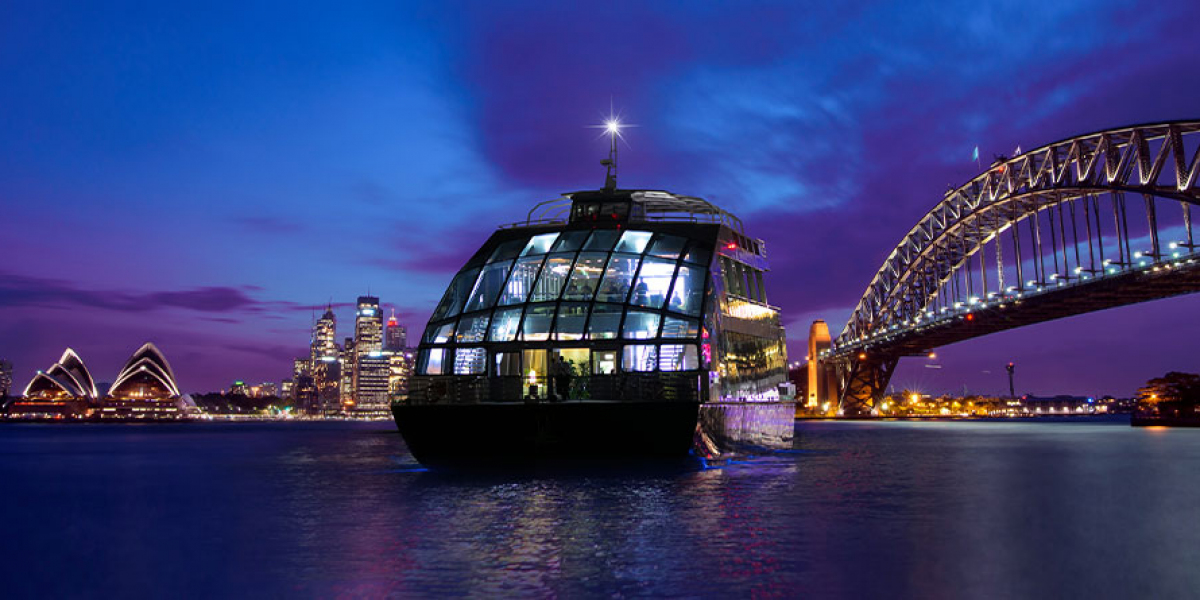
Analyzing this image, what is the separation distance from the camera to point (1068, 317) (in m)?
87.4

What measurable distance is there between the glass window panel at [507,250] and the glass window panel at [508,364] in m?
3.84

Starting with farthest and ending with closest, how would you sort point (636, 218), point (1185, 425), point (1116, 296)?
point (1185, 425) < point (1116, 296) < point (636, 218)

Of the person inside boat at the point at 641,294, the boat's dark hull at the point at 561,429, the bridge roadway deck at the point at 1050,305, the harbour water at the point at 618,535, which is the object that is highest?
the bridge roadway deck at the point at 1050,305

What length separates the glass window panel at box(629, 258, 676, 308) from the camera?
28.2 metres

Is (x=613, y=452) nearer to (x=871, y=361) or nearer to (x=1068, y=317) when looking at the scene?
(x=1068, y=317)

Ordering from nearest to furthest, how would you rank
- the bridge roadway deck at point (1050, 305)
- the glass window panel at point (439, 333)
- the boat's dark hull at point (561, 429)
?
1. the boat's dark hull at point (561, 429)
2. the glass window panel at point (439, 333)
3. the bridge roadway deck at point (1050, 305)

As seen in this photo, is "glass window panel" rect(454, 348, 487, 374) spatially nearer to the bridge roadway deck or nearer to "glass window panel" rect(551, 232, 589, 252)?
"glass window panel" rect(551, 232, 589, 252)

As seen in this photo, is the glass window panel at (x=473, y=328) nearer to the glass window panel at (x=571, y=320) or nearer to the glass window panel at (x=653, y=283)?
the glass window panel at (x=571, y=320)

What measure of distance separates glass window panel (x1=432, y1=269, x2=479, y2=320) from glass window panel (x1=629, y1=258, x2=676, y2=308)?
5.60 metres

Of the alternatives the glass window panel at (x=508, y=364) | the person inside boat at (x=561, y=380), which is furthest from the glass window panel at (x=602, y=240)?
the person inside boat at (x=561, y=380)

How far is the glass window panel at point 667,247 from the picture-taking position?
2943 cm

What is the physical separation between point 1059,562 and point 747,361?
22066 mm

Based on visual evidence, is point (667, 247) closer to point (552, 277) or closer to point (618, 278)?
point (618, 278)

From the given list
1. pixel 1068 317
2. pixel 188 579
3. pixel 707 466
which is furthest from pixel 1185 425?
pixel 188 579
